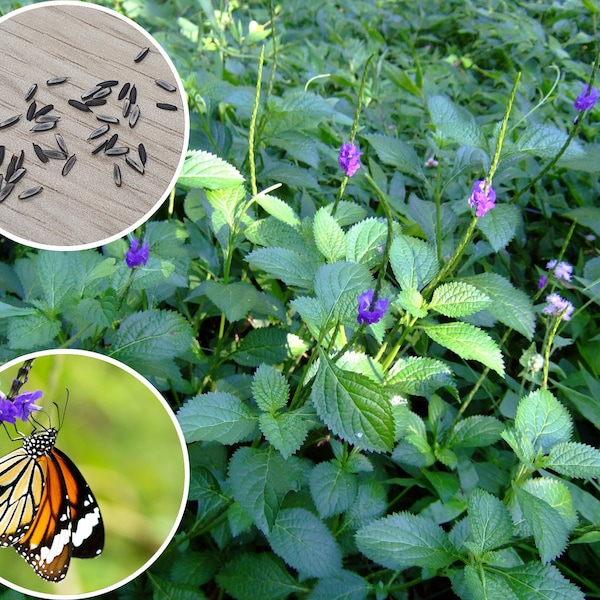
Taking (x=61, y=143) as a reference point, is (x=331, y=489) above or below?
below

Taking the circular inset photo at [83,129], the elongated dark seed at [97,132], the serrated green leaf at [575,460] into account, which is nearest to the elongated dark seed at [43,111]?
the circular inset photo at [83,129]

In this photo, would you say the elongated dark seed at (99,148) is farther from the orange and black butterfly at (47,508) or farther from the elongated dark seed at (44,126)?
the orange and black butterfly at (47,508)

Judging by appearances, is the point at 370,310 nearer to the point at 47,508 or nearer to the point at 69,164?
the point at 47,508

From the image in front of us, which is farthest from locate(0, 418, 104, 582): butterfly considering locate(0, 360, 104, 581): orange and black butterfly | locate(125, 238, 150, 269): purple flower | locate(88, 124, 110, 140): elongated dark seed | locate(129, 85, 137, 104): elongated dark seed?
locate(129, 85, 137, 104): elongated dark seed

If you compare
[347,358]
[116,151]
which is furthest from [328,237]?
[116,151]

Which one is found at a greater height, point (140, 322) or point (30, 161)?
point (30, 161)

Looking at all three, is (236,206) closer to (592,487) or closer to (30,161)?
(30,161)

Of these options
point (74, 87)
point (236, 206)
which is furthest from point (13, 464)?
point (74, 87)
